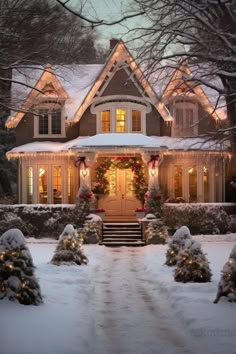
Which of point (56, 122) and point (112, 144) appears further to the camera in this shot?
point (56, 122)

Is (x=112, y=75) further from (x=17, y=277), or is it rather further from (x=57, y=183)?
(x=17, y=277)

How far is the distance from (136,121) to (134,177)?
2.96 metres

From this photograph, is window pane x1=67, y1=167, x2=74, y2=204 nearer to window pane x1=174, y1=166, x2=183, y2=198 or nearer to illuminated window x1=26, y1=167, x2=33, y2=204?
illuminated window x1=26, y1=167, x2=33, y2=204

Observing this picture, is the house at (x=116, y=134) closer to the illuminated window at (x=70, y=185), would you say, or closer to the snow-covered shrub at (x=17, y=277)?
the illuminated window at (x=70, y=185)

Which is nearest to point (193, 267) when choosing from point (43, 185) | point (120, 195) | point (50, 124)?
point (120, 195)

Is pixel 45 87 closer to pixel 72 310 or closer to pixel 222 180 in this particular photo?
pixel 222 180

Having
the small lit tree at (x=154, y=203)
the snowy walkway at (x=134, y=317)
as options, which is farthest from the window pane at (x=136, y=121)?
the snowy walkway at (x=134, y=317)

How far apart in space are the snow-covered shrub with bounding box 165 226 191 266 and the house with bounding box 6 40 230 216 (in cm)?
1135

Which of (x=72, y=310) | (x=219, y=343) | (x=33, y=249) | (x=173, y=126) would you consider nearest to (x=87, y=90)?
(x=173, y=126)

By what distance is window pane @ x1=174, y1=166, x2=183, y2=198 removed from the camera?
27172 millimetres

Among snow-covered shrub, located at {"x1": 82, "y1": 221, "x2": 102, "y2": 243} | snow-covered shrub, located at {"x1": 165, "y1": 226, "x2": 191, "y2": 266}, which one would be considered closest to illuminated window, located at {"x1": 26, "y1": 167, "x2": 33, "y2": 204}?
snow-covered shrub, located at {"x1": 82, "y1": 221, "x2": 102, "y2": 243}

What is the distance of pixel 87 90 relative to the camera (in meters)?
29.5

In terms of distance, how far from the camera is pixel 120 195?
1064 inches

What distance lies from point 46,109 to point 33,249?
9.18 m
